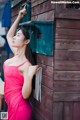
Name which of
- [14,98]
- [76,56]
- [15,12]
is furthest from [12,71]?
[15,12]

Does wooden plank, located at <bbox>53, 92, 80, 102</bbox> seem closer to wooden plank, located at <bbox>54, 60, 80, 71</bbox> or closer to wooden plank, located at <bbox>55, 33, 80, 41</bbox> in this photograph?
wooden plank, located at <bbox>54, 60, 80, 71</bbox>

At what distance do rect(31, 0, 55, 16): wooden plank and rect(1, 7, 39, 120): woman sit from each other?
14.7 inches

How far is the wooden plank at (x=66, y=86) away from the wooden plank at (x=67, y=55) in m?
0.26

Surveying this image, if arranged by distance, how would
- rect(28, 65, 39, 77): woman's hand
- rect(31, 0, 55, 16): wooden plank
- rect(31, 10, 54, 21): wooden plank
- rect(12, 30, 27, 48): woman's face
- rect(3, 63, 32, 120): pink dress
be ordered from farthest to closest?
rect(12, 30, 27, 48): woman's face, rect(3, 63, 32, 120): pink dress, rect(28, 65, 39, 77): woman's hand, rect(31, 0, 55, 16): wooden plank, rect(31, 10, 54, 21): wooden plank

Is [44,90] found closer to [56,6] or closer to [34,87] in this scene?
[34,87]

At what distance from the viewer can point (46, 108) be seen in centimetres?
418

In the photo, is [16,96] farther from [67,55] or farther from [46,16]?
[46,16]

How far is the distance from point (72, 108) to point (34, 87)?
30.8 inches

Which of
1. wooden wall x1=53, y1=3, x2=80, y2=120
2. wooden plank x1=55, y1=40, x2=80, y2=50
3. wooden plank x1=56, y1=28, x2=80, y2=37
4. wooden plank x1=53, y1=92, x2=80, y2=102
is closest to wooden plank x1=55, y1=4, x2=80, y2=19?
wooden wall x1=53, y1=3, x2=80, y2=120

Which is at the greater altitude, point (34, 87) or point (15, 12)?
point (15, 12)

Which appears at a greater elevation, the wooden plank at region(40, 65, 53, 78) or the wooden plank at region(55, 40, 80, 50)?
the wooden plank at region(55, 40, 80, 50)

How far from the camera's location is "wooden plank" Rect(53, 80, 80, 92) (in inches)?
153

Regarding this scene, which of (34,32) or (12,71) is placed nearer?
(12,71)

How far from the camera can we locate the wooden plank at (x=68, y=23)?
3844mm
